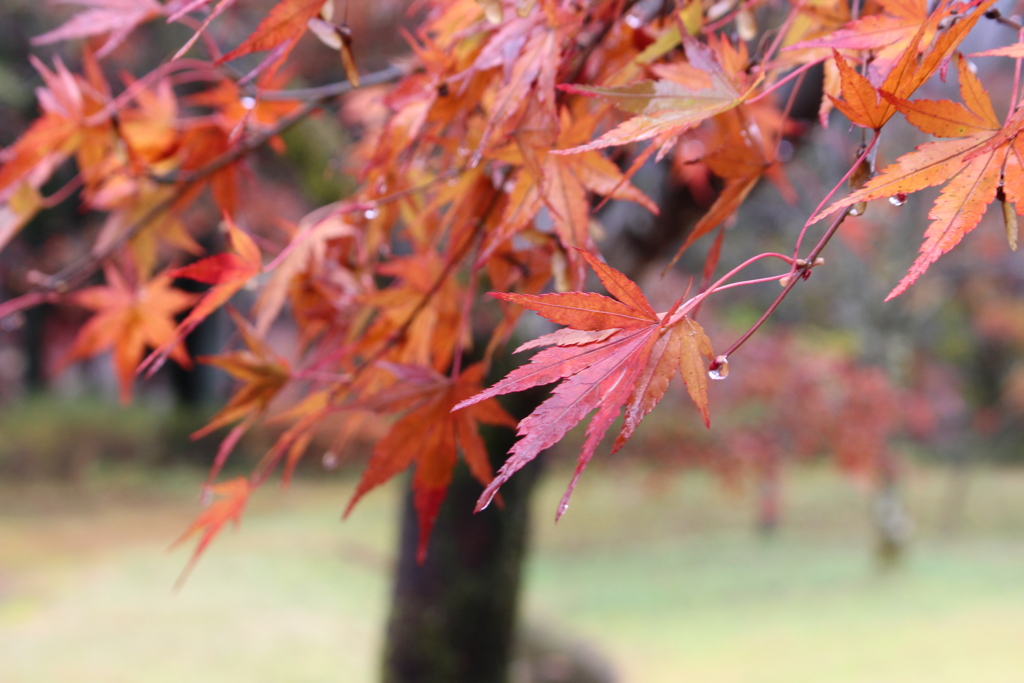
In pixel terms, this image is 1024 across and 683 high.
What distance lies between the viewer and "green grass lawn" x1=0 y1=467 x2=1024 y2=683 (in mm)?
2641

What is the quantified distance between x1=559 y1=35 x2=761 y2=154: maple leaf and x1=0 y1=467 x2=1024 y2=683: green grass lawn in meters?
1.54

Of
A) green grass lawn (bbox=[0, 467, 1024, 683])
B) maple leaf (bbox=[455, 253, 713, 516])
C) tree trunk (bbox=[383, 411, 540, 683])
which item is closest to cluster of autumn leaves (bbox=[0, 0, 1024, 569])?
maple leaf (bbox=[455, 253, 713, 516])

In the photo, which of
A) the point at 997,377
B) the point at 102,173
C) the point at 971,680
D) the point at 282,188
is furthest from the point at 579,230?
the point at 997,377

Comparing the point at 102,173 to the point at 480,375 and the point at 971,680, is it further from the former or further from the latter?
the point at 971,680

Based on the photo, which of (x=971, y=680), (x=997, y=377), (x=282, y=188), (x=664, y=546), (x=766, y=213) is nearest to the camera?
(x=971, y=680)

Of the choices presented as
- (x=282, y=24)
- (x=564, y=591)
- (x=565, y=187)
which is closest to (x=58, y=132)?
(x=282, y=24)

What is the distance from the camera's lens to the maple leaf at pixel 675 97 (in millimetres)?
400

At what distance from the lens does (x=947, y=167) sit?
0.36 metres

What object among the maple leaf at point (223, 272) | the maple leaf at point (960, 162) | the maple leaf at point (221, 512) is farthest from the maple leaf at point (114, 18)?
the maple leaf at point (960, 162)

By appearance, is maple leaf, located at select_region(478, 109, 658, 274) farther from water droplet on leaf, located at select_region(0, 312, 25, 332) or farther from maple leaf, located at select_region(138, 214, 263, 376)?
water droplet on leaf, located at select_region(0, 312, 25, 332)

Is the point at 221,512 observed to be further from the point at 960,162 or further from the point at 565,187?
the point at 960,162

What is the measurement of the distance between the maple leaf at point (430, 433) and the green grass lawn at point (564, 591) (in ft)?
4.27

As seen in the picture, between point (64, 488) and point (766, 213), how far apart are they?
501 cm

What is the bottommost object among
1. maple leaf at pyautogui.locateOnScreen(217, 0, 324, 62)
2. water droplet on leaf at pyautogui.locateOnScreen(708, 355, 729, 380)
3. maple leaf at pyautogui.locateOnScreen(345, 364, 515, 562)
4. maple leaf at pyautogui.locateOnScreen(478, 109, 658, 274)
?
maple leaf at pyautogui.locateOnScreen(345, 364, 515, 562)
